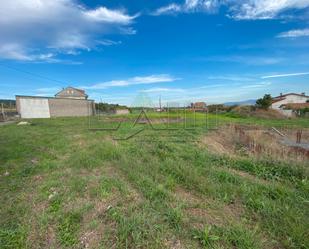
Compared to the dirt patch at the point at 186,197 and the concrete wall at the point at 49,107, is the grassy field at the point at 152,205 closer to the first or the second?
the dirt patch at the point at 186,197

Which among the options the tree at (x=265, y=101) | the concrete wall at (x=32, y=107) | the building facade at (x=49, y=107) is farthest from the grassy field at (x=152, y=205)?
the tree at (x=265, y=101)

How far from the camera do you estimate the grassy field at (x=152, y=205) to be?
1.78 metres

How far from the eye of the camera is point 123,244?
67.9 inches

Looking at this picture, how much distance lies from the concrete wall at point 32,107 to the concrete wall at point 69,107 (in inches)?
34.2

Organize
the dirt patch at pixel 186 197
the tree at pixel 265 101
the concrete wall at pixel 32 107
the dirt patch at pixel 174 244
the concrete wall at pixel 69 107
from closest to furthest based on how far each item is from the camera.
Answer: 1. the dirt patch at pixel 174 244
2. the dirt patch at pixel 186 197
3. the concrete wall at pixel 32 107
4. the concrete wall at pixel 69 107
5. the tree at pixel 265 101

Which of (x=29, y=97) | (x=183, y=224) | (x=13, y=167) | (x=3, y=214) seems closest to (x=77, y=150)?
(x=13, y=167)

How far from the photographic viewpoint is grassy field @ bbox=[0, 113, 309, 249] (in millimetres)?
1775

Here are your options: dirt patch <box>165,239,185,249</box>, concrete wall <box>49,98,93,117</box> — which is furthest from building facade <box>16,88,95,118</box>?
dirt patch <box>165,239,185,249</box>

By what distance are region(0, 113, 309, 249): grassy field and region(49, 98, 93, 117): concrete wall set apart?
20.4 m

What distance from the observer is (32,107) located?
62.9ft

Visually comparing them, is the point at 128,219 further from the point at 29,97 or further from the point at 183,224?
the point at 29,97

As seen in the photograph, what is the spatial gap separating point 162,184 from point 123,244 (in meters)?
1.29

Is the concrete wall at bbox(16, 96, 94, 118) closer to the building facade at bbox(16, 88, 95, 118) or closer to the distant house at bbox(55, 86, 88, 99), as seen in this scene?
the building facade at bbox(16, 88, 95, 118)

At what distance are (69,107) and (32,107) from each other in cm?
539
